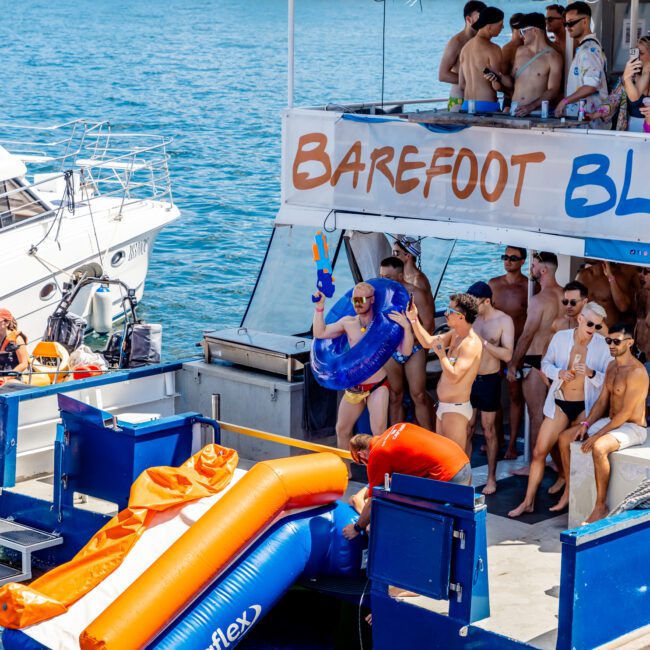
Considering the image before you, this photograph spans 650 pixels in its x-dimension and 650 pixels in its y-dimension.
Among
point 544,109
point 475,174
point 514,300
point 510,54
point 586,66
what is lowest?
point 514,300

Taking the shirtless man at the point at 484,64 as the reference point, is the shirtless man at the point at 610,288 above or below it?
below

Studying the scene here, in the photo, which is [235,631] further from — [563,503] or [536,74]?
[536,74]

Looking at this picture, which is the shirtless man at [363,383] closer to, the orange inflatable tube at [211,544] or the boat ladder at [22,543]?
the orange inflatable tube at [211,544]

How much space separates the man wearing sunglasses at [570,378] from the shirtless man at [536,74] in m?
2.17

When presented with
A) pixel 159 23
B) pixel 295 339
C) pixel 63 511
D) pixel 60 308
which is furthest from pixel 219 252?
pixel 159 23

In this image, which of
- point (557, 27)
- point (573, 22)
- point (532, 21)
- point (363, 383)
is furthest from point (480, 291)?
point (557, 27)

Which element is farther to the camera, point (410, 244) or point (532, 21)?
point (410, 244)

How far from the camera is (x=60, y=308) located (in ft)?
51.0

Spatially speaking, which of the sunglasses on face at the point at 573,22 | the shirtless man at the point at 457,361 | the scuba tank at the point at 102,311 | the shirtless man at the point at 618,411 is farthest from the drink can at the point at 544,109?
the scuba tank at the point at 102,311

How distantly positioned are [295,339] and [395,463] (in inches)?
135

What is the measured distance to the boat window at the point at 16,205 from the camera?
18486 millimetres

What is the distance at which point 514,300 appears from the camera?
10625 millimetres

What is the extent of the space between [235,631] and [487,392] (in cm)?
293

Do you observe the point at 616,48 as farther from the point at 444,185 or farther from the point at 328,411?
the point at 328,411
